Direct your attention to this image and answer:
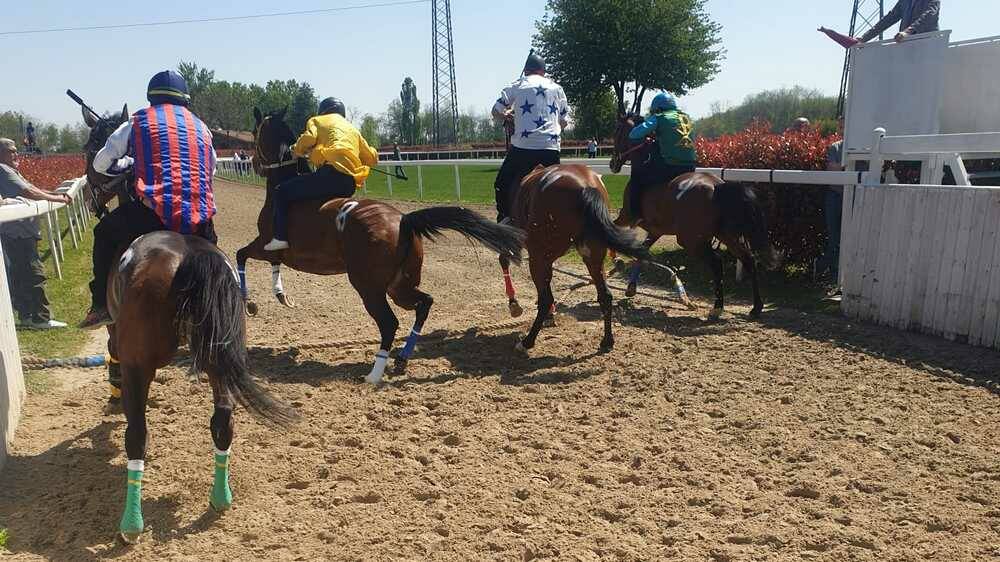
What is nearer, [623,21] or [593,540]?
[593,540]

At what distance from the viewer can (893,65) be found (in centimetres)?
773

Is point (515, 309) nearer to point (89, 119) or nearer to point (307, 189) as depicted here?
point (307, 189)

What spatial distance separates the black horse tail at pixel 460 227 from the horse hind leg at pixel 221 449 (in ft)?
7.46

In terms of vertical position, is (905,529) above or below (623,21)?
below

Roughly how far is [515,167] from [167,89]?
3.85m

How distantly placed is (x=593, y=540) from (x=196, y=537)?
1.90 m

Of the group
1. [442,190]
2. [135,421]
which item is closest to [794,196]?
[135,421]

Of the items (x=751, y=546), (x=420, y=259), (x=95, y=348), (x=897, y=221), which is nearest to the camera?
(x=751, y=546)

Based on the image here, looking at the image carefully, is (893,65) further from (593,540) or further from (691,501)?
(593,540)

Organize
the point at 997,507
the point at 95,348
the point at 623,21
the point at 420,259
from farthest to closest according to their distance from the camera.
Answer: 1. the point at 623,21
2. the point at 95,348
3. the point at 420,259
4. the point at 997,507

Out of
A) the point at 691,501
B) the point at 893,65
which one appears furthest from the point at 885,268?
the point at 691,501

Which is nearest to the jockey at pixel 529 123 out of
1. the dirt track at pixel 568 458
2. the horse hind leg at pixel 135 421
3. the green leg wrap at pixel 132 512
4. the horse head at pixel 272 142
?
the dirt track at pixel 568 458

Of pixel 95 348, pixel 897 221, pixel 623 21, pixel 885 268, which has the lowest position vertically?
pixel 95 348

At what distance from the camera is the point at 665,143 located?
7.87 metres
